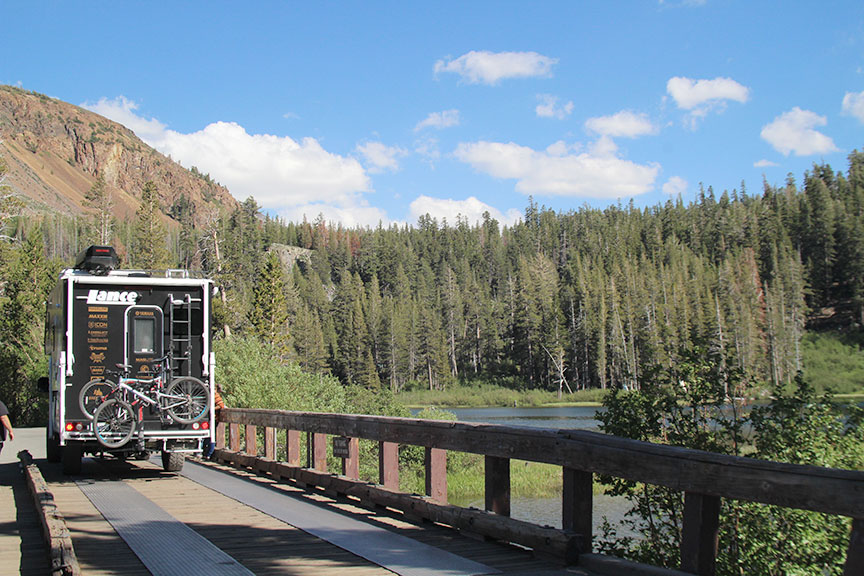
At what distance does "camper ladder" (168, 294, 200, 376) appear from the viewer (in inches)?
482

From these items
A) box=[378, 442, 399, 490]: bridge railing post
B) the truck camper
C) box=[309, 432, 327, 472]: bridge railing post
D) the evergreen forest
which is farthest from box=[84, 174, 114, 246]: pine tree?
box=[378, 442, 399, 490]: bridge railing post

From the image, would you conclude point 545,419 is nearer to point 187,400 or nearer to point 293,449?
point 187,400

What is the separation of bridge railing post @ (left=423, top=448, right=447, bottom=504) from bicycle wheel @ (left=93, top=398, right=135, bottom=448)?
5.78 metres

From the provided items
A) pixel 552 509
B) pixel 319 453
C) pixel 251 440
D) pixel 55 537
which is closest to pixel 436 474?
pixel 319 453

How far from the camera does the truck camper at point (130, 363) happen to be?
459 inches

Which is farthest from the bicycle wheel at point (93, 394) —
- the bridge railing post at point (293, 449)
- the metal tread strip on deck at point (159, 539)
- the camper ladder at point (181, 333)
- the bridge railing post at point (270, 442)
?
the bridge railing post at point (293, 449)

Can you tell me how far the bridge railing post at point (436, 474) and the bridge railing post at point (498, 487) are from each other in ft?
2.94

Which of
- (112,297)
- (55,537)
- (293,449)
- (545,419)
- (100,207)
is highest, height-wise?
(100,207)

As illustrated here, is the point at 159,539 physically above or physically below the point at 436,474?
below

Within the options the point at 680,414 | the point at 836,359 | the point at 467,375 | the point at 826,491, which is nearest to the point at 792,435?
the point at 680,414

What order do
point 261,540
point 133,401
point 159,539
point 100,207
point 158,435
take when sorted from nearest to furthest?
point 261,540 < point 159,539 < point 133,401 < point 158,435 < point 100,207

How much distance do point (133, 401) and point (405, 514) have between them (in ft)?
18.5

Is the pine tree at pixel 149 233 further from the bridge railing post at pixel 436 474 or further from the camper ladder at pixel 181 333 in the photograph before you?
the bridge railing post at pixel 436 474

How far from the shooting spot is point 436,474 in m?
7.82
